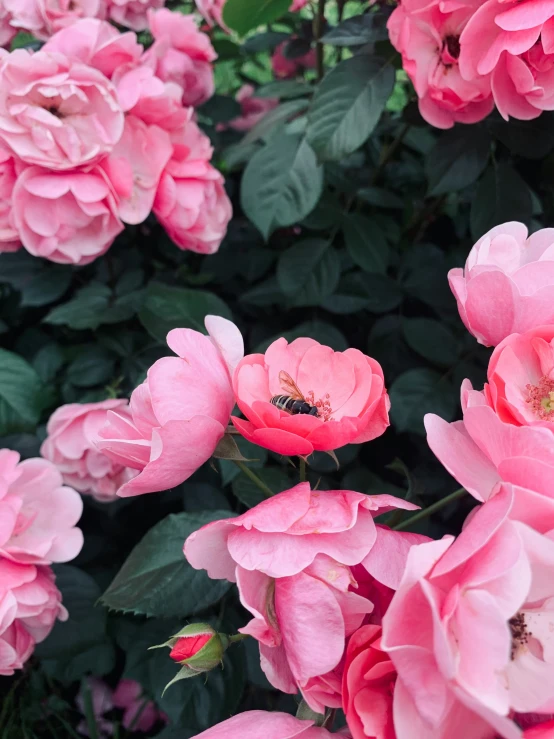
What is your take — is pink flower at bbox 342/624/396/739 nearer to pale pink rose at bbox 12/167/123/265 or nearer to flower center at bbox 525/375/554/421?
flower center at bbox 525/375/554/421

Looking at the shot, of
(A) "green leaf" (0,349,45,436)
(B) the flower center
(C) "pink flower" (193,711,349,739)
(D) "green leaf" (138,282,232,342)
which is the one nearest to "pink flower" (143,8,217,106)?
(D) "green leaf" (138,282,232,342)

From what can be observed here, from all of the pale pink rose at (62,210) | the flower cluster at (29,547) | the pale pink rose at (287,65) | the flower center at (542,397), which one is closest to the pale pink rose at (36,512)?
the flower cluster at (29,547)

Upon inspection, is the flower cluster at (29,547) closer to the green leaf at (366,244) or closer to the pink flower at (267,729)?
the pink flower at (267,729)

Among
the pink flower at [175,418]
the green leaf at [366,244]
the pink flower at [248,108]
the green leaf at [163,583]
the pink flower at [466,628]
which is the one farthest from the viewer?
the pink flower at [248,108]

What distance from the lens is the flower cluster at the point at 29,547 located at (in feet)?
1.99

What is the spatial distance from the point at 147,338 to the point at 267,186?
0.29 m

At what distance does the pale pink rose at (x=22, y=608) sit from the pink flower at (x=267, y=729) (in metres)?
0.30

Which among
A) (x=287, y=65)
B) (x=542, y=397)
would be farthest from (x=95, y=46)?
(x=287, y=65)

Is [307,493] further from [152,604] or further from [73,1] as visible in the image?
[73,1]

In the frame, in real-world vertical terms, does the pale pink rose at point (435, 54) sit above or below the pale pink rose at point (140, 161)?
above

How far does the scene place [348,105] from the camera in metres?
0.77

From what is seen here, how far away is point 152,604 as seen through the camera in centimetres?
55

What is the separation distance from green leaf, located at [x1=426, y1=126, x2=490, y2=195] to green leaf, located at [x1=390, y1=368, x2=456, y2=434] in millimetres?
259

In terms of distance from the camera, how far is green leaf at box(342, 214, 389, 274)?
931 millimetres
